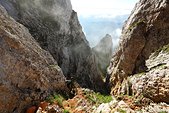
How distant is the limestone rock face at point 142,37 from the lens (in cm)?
4458

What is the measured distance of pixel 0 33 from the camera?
2266cm

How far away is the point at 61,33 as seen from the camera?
5872 cm

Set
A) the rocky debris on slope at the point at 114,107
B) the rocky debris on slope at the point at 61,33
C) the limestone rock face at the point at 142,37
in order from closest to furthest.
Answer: the rocky debris on slope at the point at 114,107, the limestone rock face at the point at 142,37, the rocky debris on slope at the point at 61,33

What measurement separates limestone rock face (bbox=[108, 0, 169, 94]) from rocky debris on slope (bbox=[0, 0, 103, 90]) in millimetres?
10257

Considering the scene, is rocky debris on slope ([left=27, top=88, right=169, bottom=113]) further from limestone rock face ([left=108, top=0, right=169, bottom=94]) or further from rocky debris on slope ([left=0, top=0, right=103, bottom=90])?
rocky debris on slope ([left=0, top=0, right=103, bottom=90])

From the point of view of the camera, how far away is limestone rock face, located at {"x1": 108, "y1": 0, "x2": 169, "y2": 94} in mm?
44575

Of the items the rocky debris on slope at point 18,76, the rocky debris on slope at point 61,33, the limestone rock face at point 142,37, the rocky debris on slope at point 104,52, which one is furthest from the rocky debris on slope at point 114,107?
the rocky debris on slope at point 104,52

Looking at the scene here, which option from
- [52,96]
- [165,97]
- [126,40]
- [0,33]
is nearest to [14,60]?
[0,33]

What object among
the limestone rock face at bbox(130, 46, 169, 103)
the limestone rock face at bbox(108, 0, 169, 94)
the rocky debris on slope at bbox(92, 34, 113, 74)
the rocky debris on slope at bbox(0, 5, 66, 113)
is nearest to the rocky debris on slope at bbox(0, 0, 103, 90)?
the limestone rock face at bbox(108, 0, 169, 94)

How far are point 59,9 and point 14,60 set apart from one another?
4037 centimetres

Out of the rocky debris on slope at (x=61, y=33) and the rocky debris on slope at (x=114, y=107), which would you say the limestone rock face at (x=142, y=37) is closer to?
the rocky debris on slope at (x=61, y=33)

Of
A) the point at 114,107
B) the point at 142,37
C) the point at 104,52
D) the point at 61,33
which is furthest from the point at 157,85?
the point at 104,52

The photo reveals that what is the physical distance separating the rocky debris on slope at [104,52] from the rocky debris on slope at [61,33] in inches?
1082

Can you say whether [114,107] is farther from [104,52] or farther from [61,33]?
[104,52]
